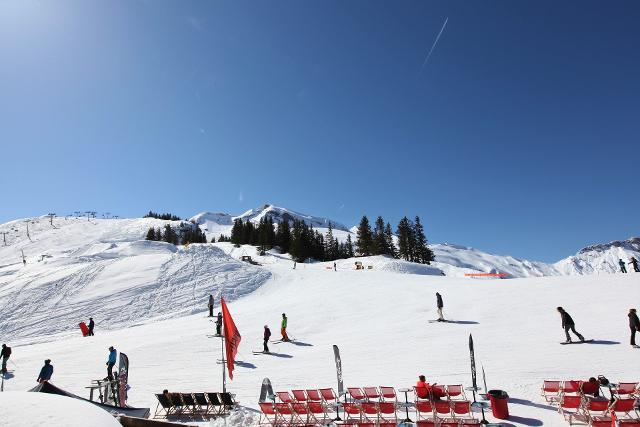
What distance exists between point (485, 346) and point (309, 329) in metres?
9.97

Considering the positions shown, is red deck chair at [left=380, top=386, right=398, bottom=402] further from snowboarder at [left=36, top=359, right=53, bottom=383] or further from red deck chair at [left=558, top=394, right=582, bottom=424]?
snowboarder at [left=36, top=359, right=53, bottom=383]

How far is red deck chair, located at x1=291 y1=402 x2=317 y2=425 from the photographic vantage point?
34.7 feet

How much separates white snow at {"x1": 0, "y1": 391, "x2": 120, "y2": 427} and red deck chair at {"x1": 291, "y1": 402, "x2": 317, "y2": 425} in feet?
18.5

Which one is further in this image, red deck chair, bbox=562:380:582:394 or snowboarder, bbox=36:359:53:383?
snowboarder, bbox=36:359:53:383

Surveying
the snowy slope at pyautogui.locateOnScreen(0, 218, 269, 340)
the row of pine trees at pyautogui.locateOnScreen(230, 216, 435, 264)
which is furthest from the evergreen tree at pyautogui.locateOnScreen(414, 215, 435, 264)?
the snowy slope at pyautogui.locateOnScreen(0, 218, 269, 340)

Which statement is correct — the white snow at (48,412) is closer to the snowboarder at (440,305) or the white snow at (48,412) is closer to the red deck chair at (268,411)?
the red deck chair at (268,411)

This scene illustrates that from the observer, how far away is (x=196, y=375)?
16391 mm

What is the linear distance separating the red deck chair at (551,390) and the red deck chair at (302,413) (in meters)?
6.35

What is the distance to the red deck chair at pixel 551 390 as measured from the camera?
427 inches

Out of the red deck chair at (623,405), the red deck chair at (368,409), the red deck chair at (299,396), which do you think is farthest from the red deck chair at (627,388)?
the red deck chair at (299,396)

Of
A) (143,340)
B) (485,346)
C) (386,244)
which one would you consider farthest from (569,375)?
(386,244)

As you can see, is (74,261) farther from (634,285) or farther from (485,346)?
(634,285)

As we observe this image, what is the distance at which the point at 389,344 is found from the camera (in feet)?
63.5

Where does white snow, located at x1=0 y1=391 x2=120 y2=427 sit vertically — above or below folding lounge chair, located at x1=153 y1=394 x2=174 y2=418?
above
